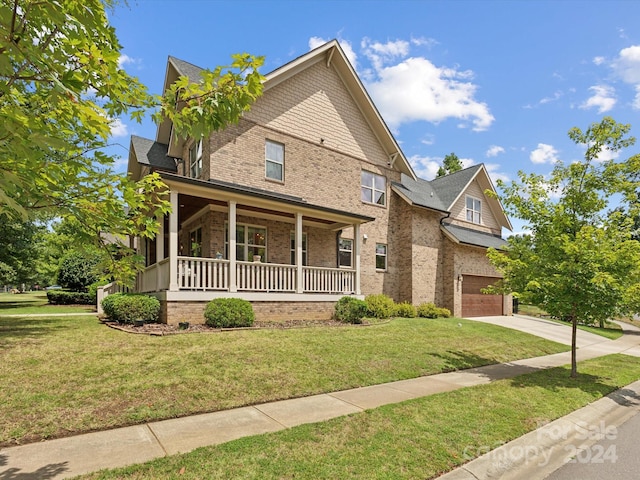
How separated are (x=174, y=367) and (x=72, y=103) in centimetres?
527

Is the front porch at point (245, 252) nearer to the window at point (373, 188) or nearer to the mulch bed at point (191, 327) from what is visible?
the mulch bed at point (191, 327)

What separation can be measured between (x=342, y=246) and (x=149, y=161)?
1005 centimetres

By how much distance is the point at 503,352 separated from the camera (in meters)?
12.3

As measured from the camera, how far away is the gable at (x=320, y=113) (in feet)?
54.6

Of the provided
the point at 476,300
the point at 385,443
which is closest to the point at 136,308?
Answer: the point at 385,443

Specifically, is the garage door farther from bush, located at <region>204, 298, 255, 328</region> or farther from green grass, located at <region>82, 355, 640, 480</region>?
bush, located at <region>204, 298, 255, 328</region>

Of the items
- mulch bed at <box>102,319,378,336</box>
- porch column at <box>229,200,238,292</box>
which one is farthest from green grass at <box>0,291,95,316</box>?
porch column at <box>229,200,238,292</box>

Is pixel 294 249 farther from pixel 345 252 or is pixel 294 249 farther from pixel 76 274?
pixel 76 274

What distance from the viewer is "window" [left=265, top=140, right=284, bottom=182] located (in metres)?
16.2

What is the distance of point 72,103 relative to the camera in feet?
11.1

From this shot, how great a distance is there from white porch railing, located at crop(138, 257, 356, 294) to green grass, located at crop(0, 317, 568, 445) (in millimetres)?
2390

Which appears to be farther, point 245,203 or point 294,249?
point 294,249

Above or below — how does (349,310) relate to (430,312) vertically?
above

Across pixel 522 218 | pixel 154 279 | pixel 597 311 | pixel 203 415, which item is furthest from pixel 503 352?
pixel 154 279
